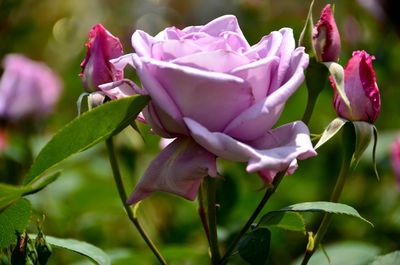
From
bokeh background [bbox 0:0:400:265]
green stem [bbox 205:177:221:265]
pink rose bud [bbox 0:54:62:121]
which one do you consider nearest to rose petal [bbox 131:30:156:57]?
green stem [bbox 205:177:221:265]

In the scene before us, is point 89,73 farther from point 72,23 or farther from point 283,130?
point 72,23

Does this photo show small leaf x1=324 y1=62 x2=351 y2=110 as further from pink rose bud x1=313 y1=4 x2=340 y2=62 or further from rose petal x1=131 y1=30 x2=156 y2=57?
rose petal x1=131 y1=30 x2=156 y2=57

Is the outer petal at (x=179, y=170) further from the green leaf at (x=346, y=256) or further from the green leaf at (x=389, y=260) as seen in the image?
the green leaf at (x=346, y=256)

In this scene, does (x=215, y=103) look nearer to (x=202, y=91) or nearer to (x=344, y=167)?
(x=202, y=91)

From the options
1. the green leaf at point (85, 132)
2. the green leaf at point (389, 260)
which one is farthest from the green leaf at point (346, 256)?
the green leaf at point (85, 132)

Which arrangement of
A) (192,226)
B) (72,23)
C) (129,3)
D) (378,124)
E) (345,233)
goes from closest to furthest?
1. (192,226)
2. (345,233)
3. (378,124)
4. (72,23)
5. (129,3)

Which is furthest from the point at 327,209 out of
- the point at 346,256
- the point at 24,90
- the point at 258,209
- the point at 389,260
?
the point at 24,90

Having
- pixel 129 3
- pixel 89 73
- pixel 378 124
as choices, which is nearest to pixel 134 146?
pixel 89 73
